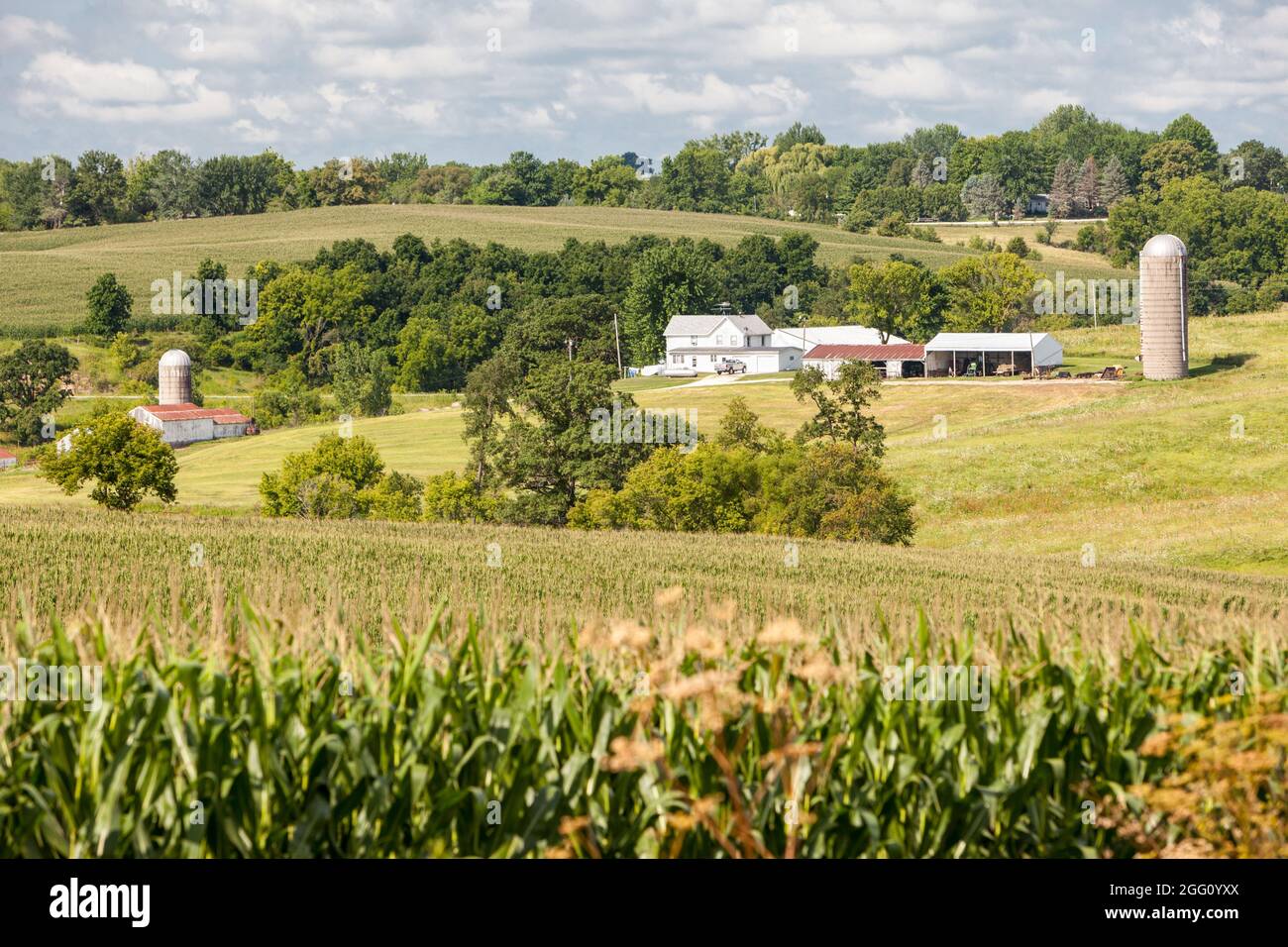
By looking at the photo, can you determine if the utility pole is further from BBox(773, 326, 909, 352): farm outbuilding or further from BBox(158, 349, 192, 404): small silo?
BBox(158, 349, 192, 404): small silo

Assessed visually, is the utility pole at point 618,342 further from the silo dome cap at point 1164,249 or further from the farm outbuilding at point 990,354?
the silo dome cap at point 1164,249

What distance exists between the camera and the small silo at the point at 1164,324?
104250 mm

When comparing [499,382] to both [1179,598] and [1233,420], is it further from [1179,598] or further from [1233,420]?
[1179,598]

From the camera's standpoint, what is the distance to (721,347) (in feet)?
485

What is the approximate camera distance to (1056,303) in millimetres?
155750

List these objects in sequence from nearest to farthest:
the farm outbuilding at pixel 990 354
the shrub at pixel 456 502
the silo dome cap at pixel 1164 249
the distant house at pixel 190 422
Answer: the shrub at pixel 456 502 < the silo dome cap at pixel 1164 249 < the distant house at pixel 190 422 < the farm outbuilding at pixel 990 354

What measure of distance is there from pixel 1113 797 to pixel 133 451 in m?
66.3

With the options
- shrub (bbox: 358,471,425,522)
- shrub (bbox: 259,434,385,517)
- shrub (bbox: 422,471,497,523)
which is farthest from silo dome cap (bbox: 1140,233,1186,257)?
shrub (bbox: 259,434,385,517)

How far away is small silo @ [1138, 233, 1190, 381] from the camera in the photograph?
104 metres

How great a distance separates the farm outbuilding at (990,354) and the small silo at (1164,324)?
15.0 m

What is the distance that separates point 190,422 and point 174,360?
13473 millimetres

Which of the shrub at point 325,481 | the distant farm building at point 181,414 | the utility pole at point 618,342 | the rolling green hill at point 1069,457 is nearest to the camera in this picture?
the rolling green hill at point 1069,457

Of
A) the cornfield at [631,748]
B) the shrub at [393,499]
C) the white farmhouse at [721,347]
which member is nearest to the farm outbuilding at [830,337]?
the white farmhouse at [721,347]

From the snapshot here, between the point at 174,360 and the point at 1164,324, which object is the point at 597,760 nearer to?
the point at 1164,324
